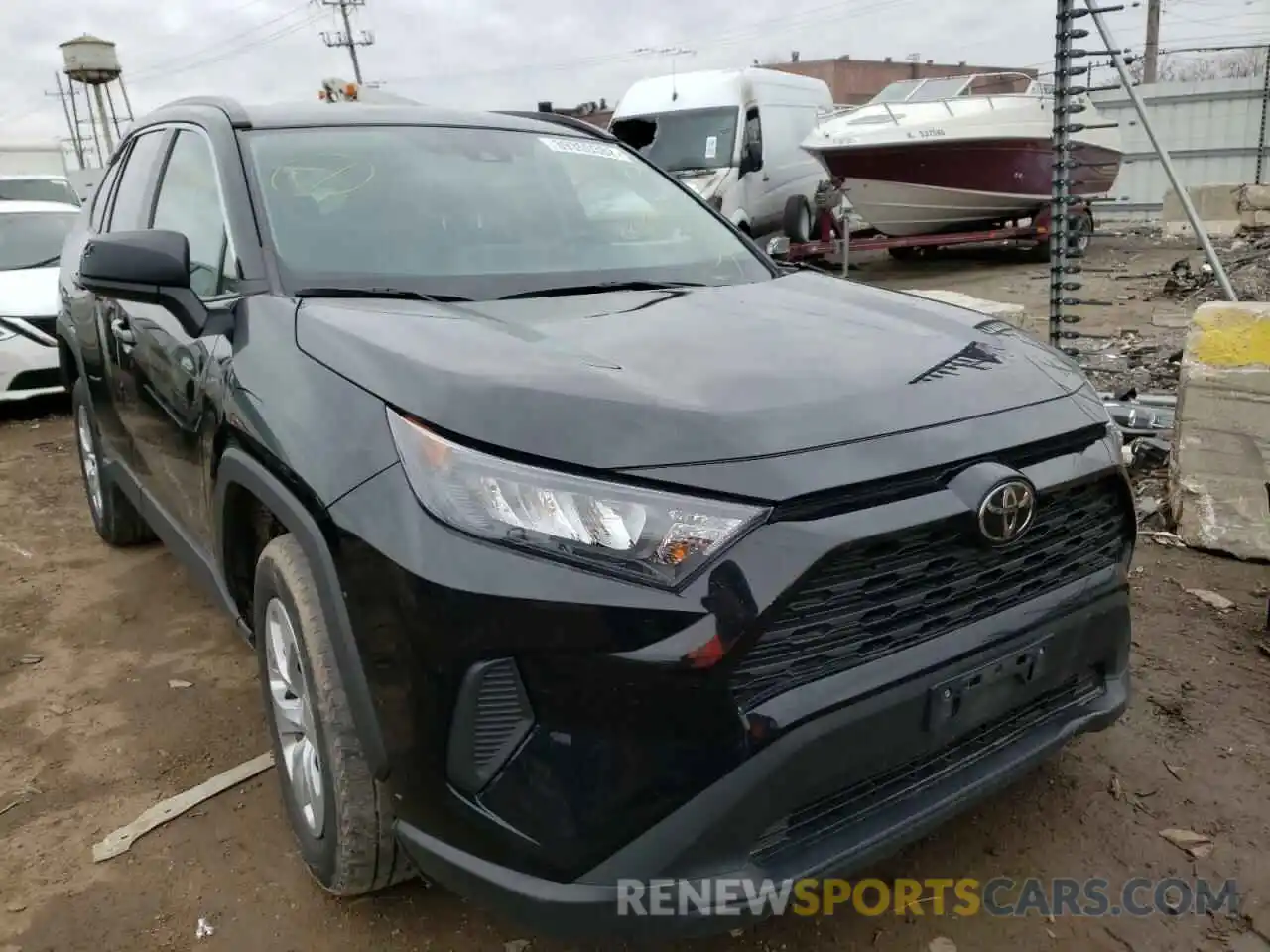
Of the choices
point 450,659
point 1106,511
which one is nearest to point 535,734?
point 450,659

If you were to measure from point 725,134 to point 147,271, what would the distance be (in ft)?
38.4

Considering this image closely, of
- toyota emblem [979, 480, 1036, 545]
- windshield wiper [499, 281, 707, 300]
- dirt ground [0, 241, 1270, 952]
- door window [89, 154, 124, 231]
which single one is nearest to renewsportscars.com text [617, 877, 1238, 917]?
dirt ground [0, 241, 1270, 952]

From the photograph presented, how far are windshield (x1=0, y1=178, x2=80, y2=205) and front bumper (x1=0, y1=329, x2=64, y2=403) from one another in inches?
228

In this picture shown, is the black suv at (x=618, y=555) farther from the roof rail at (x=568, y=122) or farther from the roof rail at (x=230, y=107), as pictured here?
the roof rail at (x=568, y=122)

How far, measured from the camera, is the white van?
42.3 ft

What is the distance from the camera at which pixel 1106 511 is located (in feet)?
7.00

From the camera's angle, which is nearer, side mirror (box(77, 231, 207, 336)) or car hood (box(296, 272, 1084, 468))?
car hood (box(296, 272, 1084, 468))

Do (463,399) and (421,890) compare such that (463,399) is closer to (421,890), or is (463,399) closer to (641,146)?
(421,890)

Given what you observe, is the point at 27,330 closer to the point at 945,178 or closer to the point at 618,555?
the point at 618,555

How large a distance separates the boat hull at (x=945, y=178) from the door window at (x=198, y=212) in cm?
1209

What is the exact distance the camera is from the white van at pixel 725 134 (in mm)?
12898

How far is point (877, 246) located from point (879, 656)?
1320cm

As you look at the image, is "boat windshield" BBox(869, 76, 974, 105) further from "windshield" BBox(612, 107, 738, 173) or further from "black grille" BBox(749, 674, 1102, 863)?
"black grille" BBox(749, 674, 1102, 863)

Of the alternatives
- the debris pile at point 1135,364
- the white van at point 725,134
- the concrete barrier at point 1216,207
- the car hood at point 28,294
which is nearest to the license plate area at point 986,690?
the debris pile at point 1135,364
